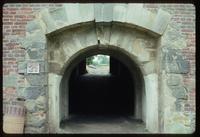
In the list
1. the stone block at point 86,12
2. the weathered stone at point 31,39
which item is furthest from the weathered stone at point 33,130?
the stone block at point 86,12

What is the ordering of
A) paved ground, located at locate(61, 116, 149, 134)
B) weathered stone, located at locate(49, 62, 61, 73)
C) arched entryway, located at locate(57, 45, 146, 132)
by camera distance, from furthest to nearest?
1. arched entryway, located at locate(57, 45, 146, 132)
2. paved ground, located at locate(61, 116, 149, 134)
3. weathered stone, located at locate(49, 62, 61, 73)

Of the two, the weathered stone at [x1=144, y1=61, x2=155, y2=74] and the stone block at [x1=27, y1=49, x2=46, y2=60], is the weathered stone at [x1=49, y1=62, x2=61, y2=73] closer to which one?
the stone block at [x1=27, y1=49, x2=46, y2=60]

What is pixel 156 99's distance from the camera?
332 inches

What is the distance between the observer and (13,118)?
7410 millimetres

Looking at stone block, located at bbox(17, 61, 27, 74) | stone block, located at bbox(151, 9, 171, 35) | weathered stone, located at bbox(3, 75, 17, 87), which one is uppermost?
stone block, located at bbox(151, 9, 171, 35)

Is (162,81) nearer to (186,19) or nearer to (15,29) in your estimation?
(186,19)

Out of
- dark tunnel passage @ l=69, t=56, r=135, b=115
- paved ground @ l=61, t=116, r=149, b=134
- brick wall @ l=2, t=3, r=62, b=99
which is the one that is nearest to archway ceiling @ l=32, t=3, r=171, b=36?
brick wall @ l=2, t=3, r=62, b=99

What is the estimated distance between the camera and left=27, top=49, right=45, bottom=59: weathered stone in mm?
7730

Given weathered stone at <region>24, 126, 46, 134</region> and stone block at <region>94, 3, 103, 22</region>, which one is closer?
weathered stone at <region>24, 126, 46, 134</region>

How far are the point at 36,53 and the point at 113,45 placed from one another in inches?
65.3

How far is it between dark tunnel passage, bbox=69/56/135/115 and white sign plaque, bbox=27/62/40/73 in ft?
13.6

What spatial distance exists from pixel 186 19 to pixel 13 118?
12.6 feet

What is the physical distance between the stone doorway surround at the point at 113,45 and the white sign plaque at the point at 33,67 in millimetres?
63
